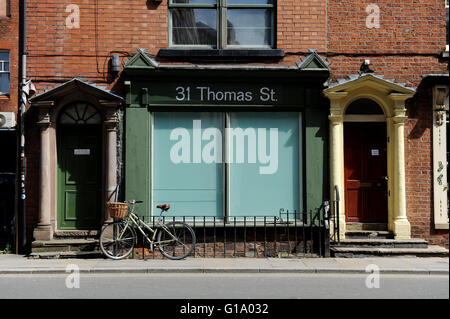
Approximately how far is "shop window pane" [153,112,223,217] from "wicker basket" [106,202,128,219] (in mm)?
1248

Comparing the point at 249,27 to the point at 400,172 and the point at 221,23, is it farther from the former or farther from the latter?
the point at 400,172

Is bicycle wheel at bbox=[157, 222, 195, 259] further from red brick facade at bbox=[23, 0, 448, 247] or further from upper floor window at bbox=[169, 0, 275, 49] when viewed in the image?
upper floor window at bbox=[169, 0, 275, 49]

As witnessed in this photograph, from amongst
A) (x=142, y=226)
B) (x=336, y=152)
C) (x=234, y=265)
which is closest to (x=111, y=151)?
(x=142, y=226)

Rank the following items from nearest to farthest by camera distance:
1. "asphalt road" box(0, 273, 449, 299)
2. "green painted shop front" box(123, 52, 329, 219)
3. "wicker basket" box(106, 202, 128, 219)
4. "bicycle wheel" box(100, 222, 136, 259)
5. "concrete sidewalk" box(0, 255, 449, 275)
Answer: "asphalt road" box(0, 273, 449, 299) → "concrete sidewalk" box(0, 255, 449, 275) → "wicker basket" box(106, 202, 128, 219) → "bicycle wheel" box(100, 222, 136, 259) → "green painted shop front" box(123, 52, 329, 219)

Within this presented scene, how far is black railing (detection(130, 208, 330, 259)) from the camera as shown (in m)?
12.3

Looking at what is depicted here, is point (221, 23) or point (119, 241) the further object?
point (221, 23)

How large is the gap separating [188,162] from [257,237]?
6.83ft

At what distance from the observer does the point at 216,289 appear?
8688 millimetres

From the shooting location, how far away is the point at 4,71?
12922mm

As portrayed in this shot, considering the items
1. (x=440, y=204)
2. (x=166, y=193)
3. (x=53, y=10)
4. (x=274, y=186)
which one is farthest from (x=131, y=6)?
(x=440, y=204)

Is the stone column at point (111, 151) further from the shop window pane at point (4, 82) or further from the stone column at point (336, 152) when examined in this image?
the stone column at point (336, 152)

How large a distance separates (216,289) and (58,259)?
4357mm

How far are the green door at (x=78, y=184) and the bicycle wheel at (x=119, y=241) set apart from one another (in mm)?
916

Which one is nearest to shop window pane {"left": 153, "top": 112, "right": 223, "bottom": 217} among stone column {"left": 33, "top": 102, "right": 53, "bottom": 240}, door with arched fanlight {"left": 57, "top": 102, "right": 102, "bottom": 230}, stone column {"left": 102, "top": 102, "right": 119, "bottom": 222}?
stone column {"left": 102, "top": 102, "right": 119, "bottom": 222}
